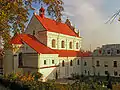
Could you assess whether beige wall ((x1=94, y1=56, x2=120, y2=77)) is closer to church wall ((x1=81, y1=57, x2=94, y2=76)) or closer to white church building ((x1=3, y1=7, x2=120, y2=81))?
white church building ((x1=3, y1=7, x2=120, y2=81))

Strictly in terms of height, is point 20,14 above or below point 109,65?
above

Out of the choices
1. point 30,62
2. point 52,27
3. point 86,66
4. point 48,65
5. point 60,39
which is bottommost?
point 86,66

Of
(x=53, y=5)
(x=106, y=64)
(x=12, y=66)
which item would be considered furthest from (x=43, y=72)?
(x=53, y=5)

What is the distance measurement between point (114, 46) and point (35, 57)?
52.2ft

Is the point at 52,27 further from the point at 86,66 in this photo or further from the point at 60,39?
the point at 86,66

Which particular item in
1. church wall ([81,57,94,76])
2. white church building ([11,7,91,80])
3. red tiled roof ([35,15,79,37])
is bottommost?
church wall ([81,57,94,76])

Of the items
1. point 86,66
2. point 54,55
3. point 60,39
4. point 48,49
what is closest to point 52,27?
point 60,39

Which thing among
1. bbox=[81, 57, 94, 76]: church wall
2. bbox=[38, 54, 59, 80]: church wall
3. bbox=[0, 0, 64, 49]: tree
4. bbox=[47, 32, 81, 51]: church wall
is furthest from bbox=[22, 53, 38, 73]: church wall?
bbox=[0, 0, 64, 49]: tree

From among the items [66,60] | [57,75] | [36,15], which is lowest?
[57,75]

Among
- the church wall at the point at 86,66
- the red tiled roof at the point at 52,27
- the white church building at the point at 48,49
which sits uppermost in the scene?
the red tiled roof at the point at 52,27

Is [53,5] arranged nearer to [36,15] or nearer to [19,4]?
[19,4]

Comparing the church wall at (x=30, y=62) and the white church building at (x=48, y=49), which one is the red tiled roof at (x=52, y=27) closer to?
the white church building at (x=48, y=49)

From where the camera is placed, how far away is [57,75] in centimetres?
3094

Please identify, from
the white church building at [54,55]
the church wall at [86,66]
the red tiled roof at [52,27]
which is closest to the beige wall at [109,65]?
the white church building at [54,55]
